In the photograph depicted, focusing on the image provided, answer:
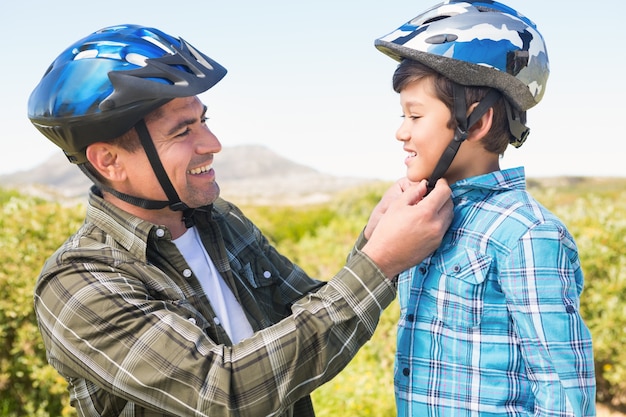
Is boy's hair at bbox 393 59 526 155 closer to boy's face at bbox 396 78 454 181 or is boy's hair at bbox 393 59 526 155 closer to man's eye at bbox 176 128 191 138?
boy's face at bbox 396 78 454 181

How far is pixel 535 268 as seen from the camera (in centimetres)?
212

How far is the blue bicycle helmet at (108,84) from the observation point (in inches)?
89.2

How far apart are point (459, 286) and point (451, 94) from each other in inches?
29.7

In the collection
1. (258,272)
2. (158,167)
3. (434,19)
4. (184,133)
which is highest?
(434,19)

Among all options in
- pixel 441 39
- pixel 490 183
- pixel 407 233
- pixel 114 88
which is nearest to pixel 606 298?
pixel 490 183

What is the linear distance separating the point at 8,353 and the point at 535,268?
493 cm

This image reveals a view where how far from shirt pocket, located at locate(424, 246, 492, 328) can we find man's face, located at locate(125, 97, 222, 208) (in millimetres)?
976

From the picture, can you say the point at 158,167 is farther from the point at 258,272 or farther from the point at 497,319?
the point at 497,319

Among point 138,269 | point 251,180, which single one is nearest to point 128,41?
point 138,269

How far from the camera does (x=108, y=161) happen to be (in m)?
2.47

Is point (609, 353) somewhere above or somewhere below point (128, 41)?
below

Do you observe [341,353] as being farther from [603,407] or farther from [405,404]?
[603,407]

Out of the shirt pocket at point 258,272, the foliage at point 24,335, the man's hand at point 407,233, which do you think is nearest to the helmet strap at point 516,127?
the man's hand at point 407,233

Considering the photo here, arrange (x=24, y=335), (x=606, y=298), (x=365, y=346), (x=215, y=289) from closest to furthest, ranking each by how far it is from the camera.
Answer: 1. (x=215, y=289)
2. (x=24, y=335)
3. (x=606, y=298)
4. (x=365, y=346)
